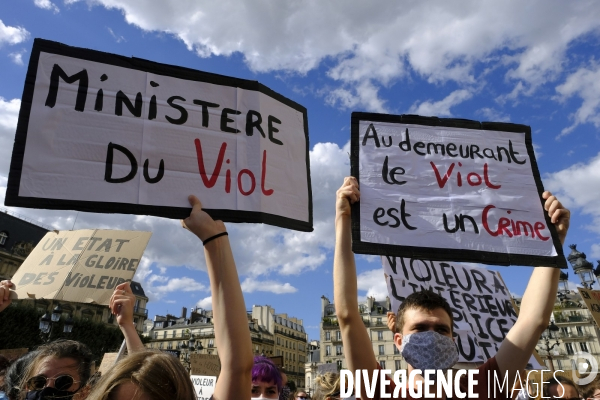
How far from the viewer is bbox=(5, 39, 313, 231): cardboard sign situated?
2422 millimetres

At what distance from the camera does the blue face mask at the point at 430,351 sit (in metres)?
2.31

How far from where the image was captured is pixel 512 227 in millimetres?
3082

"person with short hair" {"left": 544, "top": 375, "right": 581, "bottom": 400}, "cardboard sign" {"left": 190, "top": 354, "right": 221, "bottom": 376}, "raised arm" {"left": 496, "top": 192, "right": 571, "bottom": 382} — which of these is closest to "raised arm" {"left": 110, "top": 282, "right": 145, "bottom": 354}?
"raised arm" {"left": 496, "top": 192, "right": 571, "bottom": 382}

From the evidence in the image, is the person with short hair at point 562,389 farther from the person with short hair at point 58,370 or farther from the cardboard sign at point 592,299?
the person with short hair at point 58,370

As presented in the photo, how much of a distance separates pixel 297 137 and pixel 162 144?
995 millimetres

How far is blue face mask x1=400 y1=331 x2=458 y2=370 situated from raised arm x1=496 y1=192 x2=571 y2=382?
0.29 meters

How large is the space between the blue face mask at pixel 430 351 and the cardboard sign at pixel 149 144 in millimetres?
1029

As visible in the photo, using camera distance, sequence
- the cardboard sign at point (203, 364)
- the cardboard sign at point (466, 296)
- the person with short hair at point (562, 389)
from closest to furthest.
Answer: the person with short hair at point (562, 389) → the cardboard sign at point (466, 296) → the cardboard sign at point (203, 364)

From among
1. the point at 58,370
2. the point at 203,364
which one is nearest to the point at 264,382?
the point at 58,370

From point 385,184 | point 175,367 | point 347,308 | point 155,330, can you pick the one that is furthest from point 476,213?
point 155,330

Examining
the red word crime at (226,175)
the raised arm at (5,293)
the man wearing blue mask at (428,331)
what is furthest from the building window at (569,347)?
the raised arm at (5,293)

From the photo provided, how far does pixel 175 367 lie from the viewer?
1498 millimetres

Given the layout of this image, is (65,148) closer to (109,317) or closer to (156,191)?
(156,191)

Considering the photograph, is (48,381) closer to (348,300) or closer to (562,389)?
(348,300)
